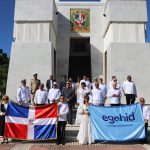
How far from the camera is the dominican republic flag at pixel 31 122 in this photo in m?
8.66

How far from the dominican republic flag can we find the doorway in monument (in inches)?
397

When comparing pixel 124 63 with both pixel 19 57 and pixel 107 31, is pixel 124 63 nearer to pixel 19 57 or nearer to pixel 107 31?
pixel 107 31

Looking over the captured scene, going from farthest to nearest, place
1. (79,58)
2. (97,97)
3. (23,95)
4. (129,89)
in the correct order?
(79,58), (129,89), (23,95), (97,97)

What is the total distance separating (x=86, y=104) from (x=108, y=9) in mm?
8652

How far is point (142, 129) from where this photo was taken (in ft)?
27.9

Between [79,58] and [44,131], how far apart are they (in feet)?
36.9

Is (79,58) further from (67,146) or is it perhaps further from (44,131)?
(67,146)

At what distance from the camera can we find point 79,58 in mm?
19484

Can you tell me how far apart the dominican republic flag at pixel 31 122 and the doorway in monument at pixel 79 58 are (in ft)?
33.1

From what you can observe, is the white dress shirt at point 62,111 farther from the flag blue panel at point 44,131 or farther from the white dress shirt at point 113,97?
the white dress shirt at point 113,97

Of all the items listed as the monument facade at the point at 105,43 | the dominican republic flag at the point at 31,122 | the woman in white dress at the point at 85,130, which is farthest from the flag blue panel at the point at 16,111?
the monument facade at the point at 105,43

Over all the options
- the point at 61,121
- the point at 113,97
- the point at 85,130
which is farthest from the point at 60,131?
the point at 113,97

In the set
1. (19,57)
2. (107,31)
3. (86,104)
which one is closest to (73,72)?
(107,31)

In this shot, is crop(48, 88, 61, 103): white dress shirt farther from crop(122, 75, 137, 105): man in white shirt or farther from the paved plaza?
crop(122, 75, 137, 105): man in white shirt
